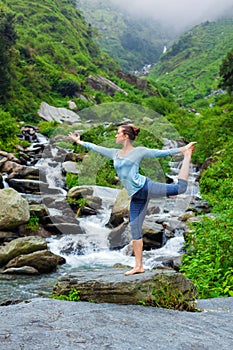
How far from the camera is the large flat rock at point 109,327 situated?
380cm

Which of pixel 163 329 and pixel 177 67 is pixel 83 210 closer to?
pixel 163 329

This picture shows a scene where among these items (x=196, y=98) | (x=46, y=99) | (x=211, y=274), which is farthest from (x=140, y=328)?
A: (x=196, y=98)

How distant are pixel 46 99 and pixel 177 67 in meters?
73.9

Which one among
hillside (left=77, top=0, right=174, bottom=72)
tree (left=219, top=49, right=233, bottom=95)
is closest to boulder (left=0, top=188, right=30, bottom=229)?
tree (left=219, top=49, right=233, bottom=95)

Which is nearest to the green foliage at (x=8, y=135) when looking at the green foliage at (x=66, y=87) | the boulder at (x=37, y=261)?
the boulder at (x=37, y=261)

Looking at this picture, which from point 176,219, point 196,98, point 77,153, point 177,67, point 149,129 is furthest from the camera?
point 177,67

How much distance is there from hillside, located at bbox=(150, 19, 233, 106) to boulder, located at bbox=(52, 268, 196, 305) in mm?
71265

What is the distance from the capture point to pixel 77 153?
2636 cm

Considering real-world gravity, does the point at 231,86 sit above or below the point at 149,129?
above

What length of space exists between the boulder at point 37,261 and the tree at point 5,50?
29.4m

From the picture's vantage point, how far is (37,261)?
11.5 m

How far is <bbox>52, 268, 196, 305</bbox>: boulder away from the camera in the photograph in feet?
16.8

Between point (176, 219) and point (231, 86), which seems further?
point (231, 86)

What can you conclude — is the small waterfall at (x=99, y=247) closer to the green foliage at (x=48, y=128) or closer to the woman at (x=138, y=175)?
the woman at (x=138, y=175)
